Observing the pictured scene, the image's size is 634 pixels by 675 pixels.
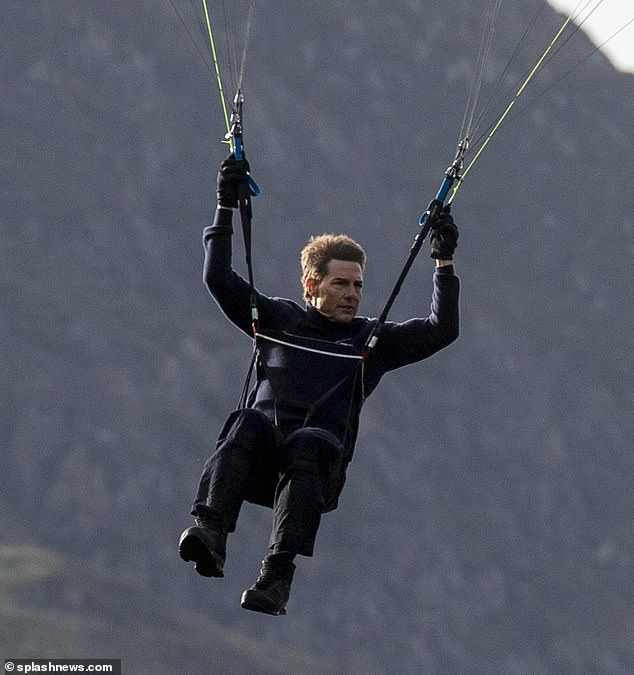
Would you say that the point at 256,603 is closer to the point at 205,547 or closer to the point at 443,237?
the point at 205,547

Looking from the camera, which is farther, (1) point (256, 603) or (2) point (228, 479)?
(2) point (228, 479)

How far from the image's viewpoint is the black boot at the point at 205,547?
13.2m

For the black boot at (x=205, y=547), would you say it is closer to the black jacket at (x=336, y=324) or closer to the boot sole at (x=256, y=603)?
the boot sole at (x=256, y=603)

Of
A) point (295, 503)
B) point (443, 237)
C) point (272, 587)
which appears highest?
point (443, 237)

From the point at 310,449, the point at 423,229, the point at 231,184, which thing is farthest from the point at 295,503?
the point at 231,184

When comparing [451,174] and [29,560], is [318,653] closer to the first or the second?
[29,560]

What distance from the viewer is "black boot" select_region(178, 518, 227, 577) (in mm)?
13164

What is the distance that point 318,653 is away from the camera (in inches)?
7844

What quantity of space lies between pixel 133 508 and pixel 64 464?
9.51 meters

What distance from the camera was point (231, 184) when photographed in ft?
48.9

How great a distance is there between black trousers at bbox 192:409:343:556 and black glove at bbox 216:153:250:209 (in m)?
2.04

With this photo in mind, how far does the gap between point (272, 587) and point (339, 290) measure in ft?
8.93

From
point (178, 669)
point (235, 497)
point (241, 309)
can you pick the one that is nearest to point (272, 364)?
point (241, 309)

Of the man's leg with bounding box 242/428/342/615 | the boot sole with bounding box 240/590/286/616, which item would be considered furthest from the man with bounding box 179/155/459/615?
the boot sole with bounding box 240/590/286/616
